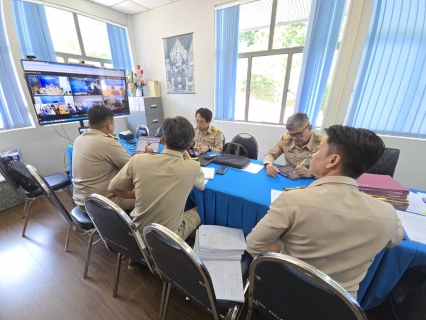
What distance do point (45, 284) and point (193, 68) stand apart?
367 cm

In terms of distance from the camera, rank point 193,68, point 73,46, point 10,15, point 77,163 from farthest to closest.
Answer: point 193,68, point 73,46, point 10,15, point 77,163

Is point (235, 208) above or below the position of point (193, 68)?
below

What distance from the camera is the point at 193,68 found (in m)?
3.46

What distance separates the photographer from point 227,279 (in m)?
0.91

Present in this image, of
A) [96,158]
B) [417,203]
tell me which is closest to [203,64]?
[96,158]

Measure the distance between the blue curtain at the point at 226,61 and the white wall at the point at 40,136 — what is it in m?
2.35

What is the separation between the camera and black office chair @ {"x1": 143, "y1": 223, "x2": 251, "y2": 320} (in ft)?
2.19

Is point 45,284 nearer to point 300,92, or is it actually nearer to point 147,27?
point 300,92

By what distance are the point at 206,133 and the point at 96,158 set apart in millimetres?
1359

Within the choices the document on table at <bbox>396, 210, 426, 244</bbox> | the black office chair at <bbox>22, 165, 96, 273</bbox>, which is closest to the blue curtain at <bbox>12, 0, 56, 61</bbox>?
the black office chair at <bbox>22, 165, 96, 273</bbox>

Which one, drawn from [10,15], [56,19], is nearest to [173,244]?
[10,15]

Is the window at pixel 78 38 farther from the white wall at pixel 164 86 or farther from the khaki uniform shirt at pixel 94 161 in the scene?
the khaki uniform shirt at pixel 94 161

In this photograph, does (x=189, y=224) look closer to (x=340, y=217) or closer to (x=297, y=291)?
(x=297, y=291)

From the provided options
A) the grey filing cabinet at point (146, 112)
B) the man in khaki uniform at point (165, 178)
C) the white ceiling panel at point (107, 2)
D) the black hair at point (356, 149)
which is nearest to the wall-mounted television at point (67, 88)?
the grey filing cabinet at point (146, 112)
